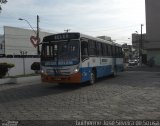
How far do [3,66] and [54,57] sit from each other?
8.06 metres

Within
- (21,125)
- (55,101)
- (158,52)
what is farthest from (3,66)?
(158,52)

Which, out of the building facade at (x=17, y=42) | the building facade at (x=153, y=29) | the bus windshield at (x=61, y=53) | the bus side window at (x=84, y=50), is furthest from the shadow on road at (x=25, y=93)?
the building facade at (x=153, y=29)

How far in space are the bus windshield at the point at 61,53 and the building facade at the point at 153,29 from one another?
170ft

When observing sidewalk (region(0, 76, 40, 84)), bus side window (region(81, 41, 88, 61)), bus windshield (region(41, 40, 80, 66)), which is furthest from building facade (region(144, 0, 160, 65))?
bus windshield (region(41, 40, 80, 66))

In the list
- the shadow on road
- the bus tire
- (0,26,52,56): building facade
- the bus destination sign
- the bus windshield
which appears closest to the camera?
the shadow on road

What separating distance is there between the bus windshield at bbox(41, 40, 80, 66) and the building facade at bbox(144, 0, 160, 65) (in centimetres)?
5184

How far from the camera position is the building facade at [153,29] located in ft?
224

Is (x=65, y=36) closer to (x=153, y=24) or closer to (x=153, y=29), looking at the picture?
(x=153, y=29)

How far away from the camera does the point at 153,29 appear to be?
69062mm

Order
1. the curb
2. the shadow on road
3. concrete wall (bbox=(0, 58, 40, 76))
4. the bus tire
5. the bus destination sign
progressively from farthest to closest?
concrete wall (bbox=(0, 58, 40, 76)) < the curb < the bus tire < the bus destination sign < the shadow on road

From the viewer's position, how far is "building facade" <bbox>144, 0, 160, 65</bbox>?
6839 centimetres

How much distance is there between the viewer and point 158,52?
226 ft

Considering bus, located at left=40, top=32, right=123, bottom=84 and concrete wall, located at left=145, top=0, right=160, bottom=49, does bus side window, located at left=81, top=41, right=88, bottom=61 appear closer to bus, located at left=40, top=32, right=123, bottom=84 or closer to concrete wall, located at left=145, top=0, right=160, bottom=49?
bus, located at left=40, top=32, right=123, bottom=84

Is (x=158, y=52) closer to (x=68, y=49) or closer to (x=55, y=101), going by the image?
(x=68, y=49)
